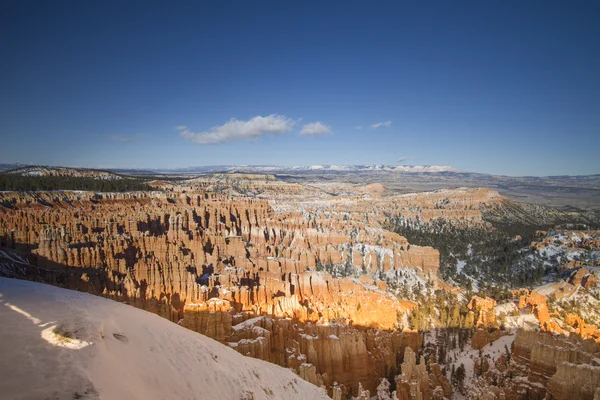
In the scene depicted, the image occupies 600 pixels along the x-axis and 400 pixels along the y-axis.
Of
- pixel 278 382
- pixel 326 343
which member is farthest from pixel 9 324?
pixel 326 343

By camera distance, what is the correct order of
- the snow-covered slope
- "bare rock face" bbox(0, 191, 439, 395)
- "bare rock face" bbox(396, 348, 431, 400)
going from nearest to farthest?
the snow-covered slope < "bare rock face" bbox(396, 348, 431, 400) < "bare rock face" bbox(0, 191, 439, 395)

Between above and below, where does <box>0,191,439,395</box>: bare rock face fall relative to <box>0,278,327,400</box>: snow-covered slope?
below

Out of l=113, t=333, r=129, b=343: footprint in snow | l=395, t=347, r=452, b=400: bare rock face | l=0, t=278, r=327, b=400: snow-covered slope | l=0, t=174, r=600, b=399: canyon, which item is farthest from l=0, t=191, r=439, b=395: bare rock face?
l=113, t=333, r=129, b=343: footprint in snow

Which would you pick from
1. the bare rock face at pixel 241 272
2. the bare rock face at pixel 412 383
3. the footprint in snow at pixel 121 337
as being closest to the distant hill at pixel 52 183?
the bare rock face at pixel 241 272

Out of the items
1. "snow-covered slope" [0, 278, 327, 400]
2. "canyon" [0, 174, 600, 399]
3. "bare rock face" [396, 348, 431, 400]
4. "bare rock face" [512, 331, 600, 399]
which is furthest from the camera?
"canyon" [0, 174, 600, 399]

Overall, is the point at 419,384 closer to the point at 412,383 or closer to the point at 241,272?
the point at 412,383

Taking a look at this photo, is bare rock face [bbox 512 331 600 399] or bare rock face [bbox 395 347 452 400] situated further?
bare rock face [bbox 395 347 452 400]

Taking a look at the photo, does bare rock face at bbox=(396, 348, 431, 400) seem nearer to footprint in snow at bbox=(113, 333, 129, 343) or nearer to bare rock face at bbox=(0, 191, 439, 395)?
bare rock face at bbox=(0, 191, 439, 395)

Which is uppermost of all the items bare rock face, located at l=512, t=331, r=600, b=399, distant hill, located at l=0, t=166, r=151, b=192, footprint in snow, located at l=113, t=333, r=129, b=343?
distant hill, located at l=0, t=166, r=151, b=192

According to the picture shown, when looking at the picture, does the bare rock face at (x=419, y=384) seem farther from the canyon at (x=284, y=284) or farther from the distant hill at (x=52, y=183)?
the distant hill at (x=52, y=183)
